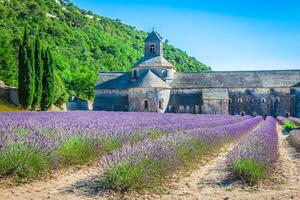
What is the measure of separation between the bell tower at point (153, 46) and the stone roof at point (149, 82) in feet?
15.6

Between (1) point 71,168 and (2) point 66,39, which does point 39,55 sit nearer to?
(1) point 71,168

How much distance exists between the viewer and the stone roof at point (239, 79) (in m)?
42.5

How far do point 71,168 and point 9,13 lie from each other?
71.8 m

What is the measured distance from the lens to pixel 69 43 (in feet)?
258

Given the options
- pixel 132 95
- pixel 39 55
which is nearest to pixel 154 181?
pixel 39 55

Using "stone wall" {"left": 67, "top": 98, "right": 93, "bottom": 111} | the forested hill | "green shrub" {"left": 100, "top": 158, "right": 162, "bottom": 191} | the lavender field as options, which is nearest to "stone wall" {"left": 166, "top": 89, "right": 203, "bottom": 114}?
"stone wall" {"left": 67, "top": 98, "right": 93, "bottom": 111}

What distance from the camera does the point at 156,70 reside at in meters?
43.7

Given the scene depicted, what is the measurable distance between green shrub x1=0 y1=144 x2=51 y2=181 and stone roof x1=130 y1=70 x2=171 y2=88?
110ft

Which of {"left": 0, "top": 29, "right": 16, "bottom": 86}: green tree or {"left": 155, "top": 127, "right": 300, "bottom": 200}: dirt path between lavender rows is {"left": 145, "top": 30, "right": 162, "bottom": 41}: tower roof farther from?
{"left": 155, "top": 127, "right": 300, "bottom": 200}: dirt path between lavender rows

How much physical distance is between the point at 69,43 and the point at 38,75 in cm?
4848

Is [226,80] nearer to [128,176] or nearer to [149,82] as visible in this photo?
[149,82]

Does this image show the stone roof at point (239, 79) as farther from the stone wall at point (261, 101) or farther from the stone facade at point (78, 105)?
the stone facade at point (78, 105)

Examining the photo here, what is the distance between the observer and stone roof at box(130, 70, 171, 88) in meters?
39.7

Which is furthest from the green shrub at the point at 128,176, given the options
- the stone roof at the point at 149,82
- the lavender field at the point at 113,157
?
the stone roof at the point at 149,82
